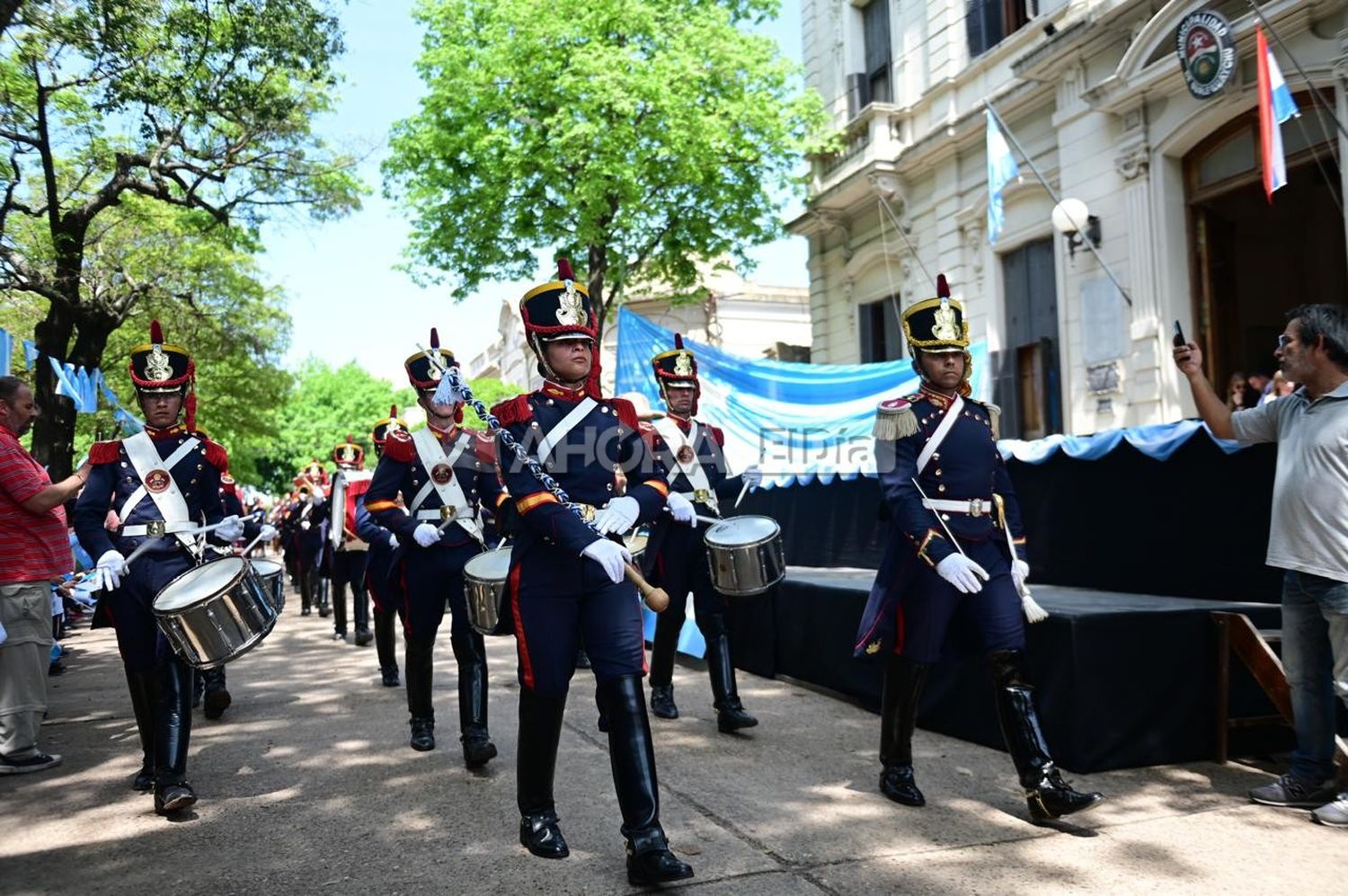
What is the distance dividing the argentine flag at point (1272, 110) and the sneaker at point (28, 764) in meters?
11.1

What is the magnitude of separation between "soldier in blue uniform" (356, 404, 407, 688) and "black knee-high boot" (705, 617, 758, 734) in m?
1.92

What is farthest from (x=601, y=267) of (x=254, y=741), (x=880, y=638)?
(x=880, y=638)

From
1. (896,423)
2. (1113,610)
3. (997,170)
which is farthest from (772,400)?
(896,423)

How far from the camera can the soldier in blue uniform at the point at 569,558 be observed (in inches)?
161

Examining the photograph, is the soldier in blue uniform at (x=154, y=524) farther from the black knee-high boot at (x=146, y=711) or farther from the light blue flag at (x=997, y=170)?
the light blue flag at (x=997, y=170)

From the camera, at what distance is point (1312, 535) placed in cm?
463

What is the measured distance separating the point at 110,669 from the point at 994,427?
9.01 meters

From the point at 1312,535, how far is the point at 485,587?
150 inches

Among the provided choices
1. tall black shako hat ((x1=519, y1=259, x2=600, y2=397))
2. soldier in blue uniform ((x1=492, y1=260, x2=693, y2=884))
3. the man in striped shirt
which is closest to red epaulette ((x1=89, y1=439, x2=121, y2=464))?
the man in striped shirt

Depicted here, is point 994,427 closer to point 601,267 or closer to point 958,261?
point 958,261

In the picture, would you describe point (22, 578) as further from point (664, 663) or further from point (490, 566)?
point (664, 663)

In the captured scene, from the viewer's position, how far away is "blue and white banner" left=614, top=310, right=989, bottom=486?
1353 cm

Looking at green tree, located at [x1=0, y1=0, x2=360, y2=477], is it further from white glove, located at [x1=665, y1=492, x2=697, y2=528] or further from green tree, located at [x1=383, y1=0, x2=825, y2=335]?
white glove, located at [x1=665, y1=492, x2=697, y2=528]

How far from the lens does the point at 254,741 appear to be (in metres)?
6.75
